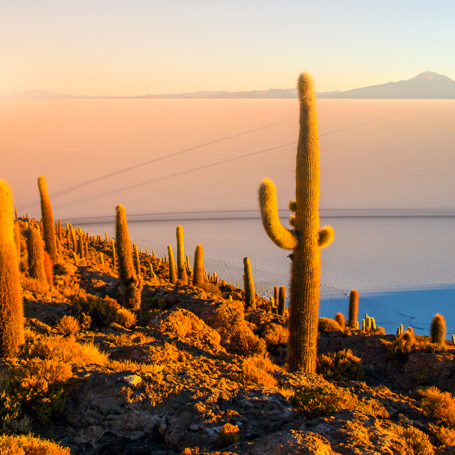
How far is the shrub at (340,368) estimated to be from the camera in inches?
407

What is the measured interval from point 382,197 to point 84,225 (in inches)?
2015

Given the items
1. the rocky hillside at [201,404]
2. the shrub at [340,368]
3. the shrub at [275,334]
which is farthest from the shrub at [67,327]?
the shrub at [340,368]

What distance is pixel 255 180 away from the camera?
85.7 meters

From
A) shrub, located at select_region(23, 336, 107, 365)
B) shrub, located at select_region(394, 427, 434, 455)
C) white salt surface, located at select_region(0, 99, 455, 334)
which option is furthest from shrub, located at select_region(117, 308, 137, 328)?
white salt surface, located at select_region(0, 99, 455, 334)

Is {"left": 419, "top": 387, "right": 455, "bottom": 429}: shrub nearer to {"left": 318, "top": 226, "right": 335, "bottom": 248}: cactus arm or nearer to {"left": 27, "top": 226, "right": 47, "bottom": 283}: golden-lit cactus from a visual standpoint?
{"left": 318, "top": 226, "right": 335, "bottom": 248}: cactus arm

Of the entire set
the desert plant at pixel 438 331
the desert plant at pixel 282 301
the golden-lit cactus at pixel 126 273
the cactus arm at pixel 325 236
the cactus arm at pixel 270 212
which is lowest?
the desert plant at pixel 282 301

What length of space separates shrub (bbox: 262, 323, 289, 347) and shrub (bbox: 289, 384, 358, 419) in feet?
20.1

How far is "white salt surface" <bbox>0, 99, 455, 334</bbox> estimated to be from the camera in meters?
A: 40.1

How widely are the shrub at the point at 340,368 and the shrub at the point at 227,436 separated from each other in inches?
221

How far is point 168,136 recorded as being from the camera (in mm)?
126125

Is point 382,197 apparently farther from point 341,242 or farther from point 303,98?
point 303,98

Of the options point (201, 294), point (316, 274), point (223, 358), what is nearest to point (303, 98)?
point (316, 274)

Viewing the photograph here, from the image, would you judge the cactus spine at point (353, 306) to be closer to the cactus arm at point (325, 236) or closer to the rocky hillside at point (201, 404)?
the rocky hillside at point (201, 404)

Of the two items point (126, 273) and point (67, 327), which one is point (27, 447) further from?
point (126, 273)
